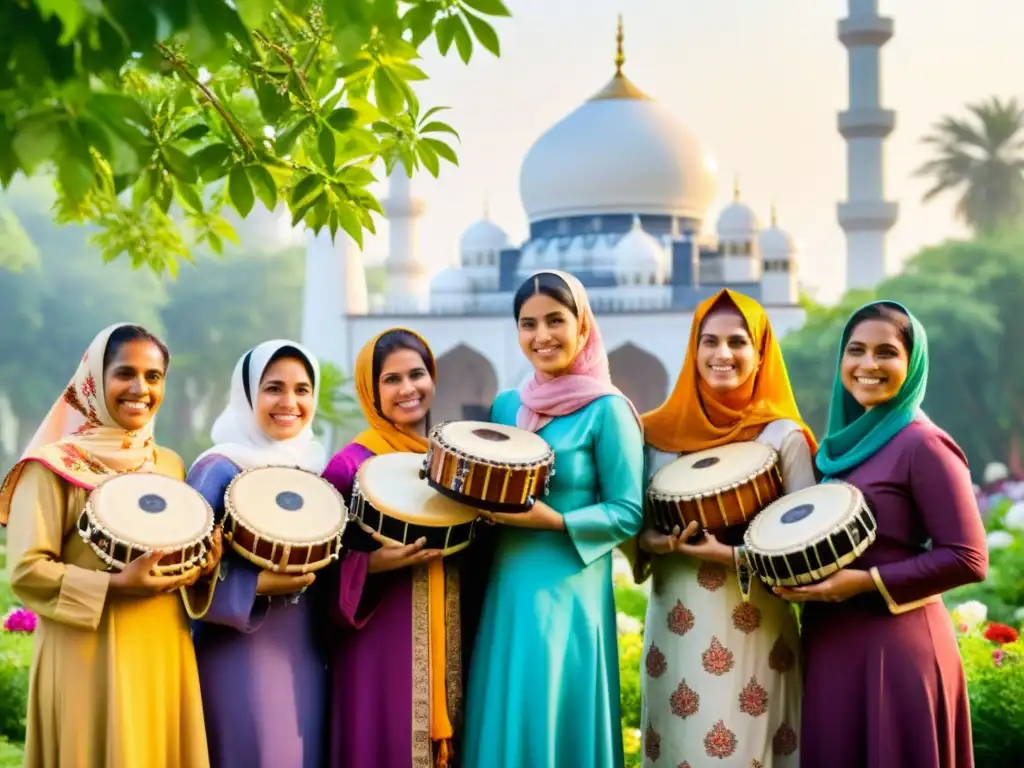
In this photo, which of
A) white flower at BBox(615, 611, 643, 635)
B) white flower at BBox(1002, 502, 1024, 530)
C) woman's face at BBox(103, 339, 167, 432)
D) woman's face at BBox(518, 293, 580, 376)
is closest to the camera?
woman's face at BBox(103, 339, 167, 432)

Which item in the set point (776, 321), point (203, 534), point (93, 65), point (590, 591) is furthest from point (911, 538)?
point (776, 321)

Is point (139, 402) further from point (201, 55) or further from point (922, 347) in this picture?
point (922, 347)

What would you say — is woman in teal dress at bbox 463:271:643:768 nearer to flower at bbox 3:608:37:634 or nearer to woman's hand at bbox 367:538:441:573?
woman's hand at bbox 367:538:441:573

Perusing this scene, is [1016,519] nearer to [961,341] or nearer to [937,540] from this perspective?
[937,540]

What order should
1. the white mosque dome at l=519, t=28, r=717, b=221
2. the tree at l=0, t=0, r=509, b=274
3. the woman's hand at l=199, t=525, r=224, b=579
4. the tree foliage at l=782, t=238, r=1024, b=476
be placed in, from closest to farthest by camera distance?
1. the tree at l=0, t=0, r=509, b=274
2. the woman's hand at l=199, t=525, r=224, b=579
3. the tree foliage at l=782, t=238, r=1024, b=476
4. the white mosque dome at l=519, t=28, r=717, b=221

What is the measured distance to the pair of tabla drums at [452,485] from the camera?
Answer: 298 centimetres

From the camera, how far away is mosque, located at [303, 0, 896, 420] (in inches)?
1046

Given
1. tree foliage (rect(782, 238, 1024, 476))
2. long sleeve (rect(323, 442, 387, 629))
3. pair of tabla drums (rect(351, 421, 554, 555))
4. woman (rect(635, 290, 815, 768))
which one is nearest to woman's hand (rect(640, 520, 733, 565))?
woman (rect(635, 290, 815, 768))

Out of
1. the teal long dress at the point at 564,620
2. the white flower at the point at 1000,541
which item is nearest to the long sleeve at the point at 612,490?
the teal long dress at the point at 564,620

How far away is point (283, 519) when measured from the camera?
3.01 metres

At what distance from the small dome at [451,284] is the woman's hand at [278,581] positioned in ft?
85.1

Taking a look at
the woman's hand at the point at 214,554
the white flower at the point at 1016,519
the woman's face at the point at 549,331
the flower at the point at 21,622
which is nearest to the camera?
the woman's hand at the point at 214,554

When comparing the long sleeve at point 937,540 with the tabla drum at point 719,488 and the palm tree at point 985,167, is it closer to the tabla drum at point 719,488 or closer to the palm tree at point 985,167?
the tabla drum at point 719,488

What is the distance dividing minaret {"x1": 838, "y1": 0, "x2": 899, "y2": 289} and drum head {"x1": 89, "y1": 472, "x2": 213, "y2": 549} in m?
25.5
